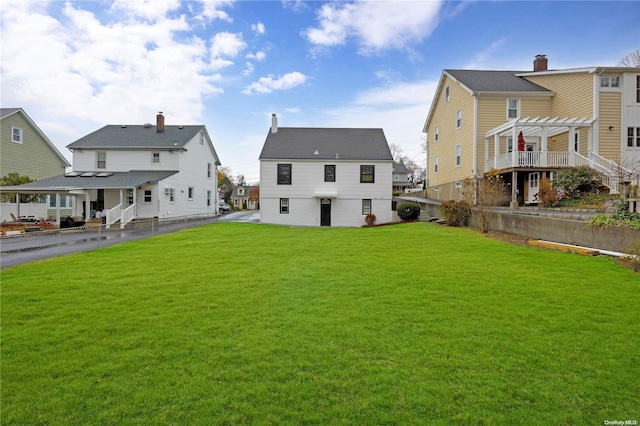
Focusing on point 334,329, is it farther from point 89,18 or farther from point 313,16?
point 313,16

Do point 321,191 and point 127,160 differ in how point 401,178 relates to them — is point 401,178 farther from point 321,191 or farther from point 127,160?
point 127,160

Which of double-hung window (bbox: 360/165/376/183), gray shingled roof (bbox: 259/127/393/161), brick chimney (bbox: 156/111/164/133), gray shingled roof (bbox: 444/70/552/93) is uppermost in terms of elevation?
gray shingled roof (bbox: 444/70/552/93)

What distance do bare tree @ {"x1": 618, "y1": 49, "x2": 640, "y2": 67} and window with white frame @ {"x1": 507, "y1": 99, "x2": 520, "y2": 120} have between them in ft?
79.1

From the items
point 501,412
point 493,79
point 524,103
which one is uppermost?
point 493,79

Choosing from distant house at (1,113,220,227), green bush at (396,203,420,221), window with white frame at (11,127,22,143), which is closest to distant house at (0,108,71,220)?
window with white frame at (11,127,22,143)

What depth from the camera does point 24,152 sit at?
89.7ft

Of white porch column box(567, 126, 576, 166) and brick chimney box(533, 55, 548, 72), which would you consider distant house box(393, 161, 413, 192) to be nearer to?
brick chimney box(533, 55, 548, 72)

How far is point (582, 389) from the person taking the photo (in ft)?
10.4

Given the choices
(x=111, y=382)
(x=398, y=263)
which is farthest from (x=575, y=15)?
(x=111, y=382)

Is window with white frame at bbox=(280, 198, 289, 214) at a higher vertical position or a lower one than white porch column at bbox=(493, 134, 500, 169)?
lower

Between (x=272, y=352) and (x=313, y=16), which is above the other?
(x=313, y=16)

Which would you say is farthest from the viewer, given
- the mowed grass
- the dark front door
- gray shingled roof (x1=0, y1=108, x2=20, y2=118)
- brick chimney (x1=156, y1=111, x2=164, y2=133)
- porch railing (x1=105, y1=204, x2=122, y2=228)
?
brick chimney (x1=156, y1=111, x2=164, y2=133)

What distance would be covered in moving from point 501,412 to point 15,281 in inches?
360

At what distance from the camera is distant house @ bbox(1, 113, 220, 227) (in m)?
23.4
